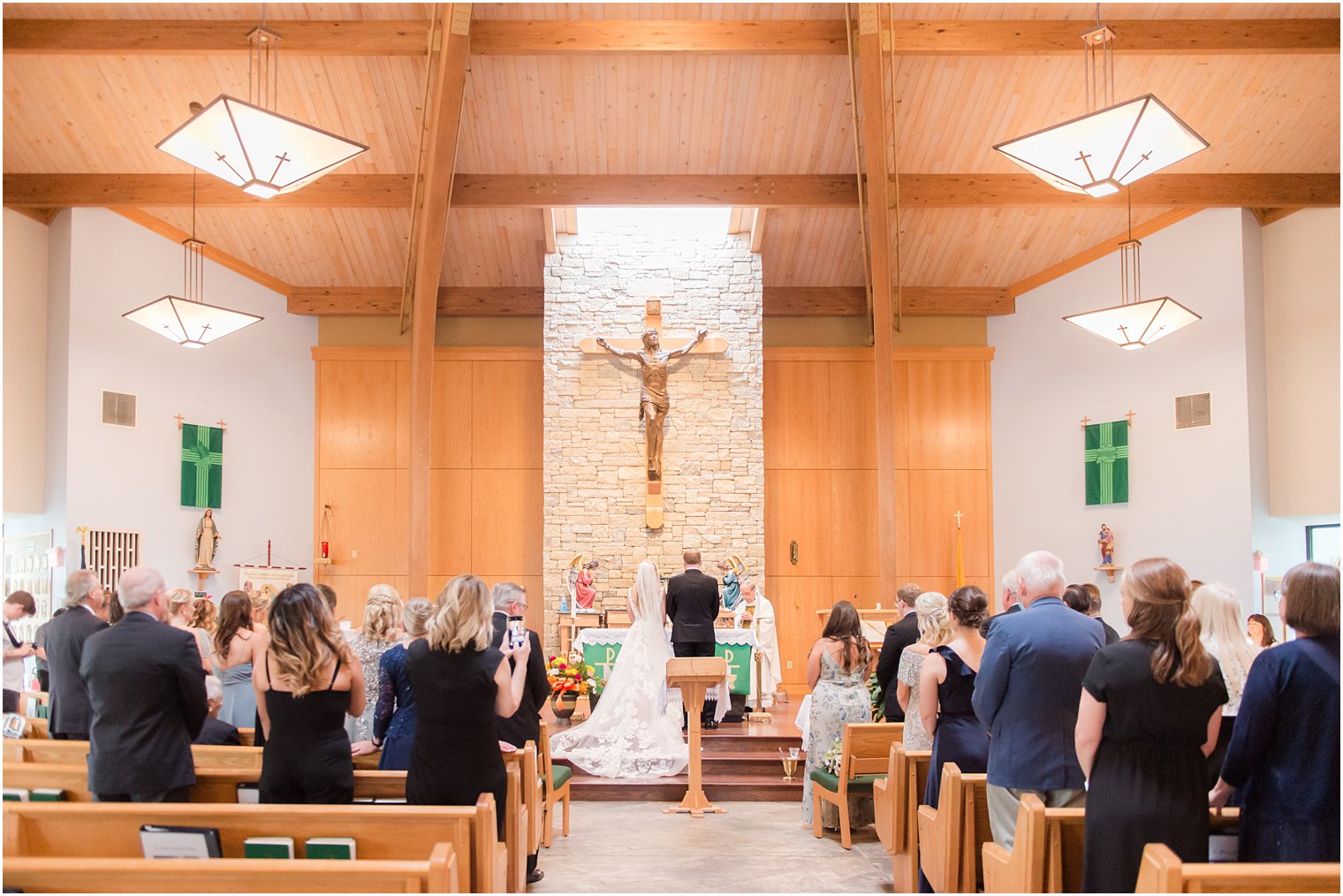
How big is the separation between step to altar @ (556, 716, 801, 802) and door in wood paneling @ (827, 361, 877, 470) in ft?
16.6

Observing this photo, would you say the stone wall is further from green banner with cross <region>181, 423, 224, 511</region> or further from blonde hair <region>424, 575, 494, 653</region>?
blonde hair <region>424, 575, 494, 653</region>

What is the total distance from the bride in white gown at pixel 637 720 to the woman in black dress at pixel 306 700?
14.3 feet

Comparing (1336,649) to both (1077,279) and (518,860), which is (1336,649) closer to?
(518,860)

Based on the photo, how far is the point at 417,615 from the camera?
4.46m

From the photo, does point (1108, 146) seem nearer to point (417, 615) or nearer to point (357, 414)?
point (417, 615)

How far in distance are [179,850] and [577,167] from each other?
9.21m

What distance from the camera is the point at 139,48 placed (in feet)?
29.8

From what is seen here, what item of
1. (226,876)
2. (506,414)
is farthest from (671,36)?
(226,876)

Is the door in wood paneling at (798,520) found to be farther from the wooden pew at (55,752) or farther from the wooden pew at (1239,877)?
the wooden pew at (1239,877)

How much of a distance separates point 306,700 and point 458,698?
49 cm

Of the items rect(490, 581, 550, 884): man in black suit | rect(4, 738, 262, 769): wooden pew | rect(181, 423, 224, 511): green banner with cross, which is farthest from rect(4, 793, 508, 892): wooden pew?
rect(181, 423, 224, 511): green banner with cross

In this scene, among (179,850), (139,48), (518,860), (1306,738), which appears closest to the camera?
(1306,738)

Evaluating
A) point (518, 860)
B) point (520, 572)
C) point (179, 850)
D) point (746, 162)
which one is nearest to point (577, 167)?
point (746, 162)

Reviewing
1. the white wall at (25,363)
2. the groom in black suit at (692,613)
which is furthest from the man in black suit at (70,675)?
the white wall at (25,363)
